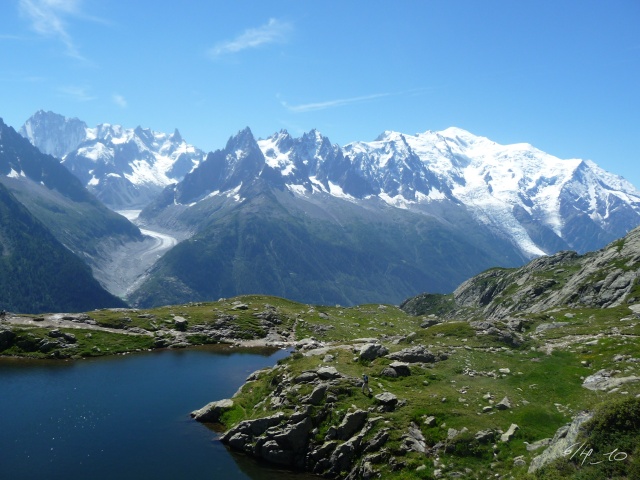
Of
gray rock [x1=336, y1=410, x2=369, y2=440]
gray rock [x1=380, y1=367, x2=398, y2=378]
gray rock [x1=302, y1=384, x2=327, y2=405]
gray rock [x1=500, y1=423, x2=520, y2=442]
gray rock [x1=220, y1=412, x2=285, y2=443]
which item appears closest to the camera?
gray rock [x1=500, y1=423, x2=520, y2=442]

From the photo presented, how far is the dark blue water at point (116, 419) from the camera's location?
59000 mm

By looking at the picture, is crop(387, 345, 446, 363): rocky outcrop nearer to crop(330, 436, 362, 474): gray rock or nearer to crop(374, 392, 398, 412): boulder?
crop(374, 392, 398, 412): boulder

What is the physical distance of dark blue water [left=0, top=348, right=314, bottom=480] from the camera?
59.0 meters

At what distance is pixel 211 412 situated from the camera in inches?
2987

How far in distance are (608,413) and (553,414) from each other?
20.4 metres

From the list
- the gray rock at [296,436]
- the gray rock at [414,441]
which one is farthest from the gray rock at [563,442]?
the gray rock at [296,436]

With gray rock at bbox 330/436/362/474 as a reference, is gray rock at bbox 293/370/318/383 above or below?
above

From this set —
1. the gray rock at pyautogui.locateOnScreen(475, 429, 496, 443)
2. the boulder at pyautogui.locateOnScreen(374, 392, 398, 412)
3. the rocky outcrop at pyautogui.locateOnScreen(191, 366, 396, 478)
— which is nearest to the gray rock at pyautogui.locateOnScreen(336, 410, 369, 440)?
the rocky outcrop at pyautogui.locateOnScreen(191, 366, 396, 478)

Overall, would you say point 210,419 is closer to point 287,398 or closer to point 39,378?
point 287,398

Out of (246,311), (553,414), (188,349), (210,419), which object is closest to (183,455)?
(210,419)

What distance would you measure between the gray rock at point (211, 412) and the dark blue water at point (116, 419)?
136 cm

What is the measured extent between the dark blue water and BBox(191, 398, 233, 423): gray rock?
4.48ft

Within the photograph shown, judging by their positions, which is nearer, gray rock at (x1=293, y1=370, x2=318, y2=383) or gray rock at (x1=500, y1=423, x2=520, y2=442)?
gray rock at (x1=500, y1=423, x2=520, y2=442)

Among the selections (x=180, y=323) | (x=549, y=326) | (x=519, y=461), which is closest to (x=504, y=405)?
(x=519, y=461)
